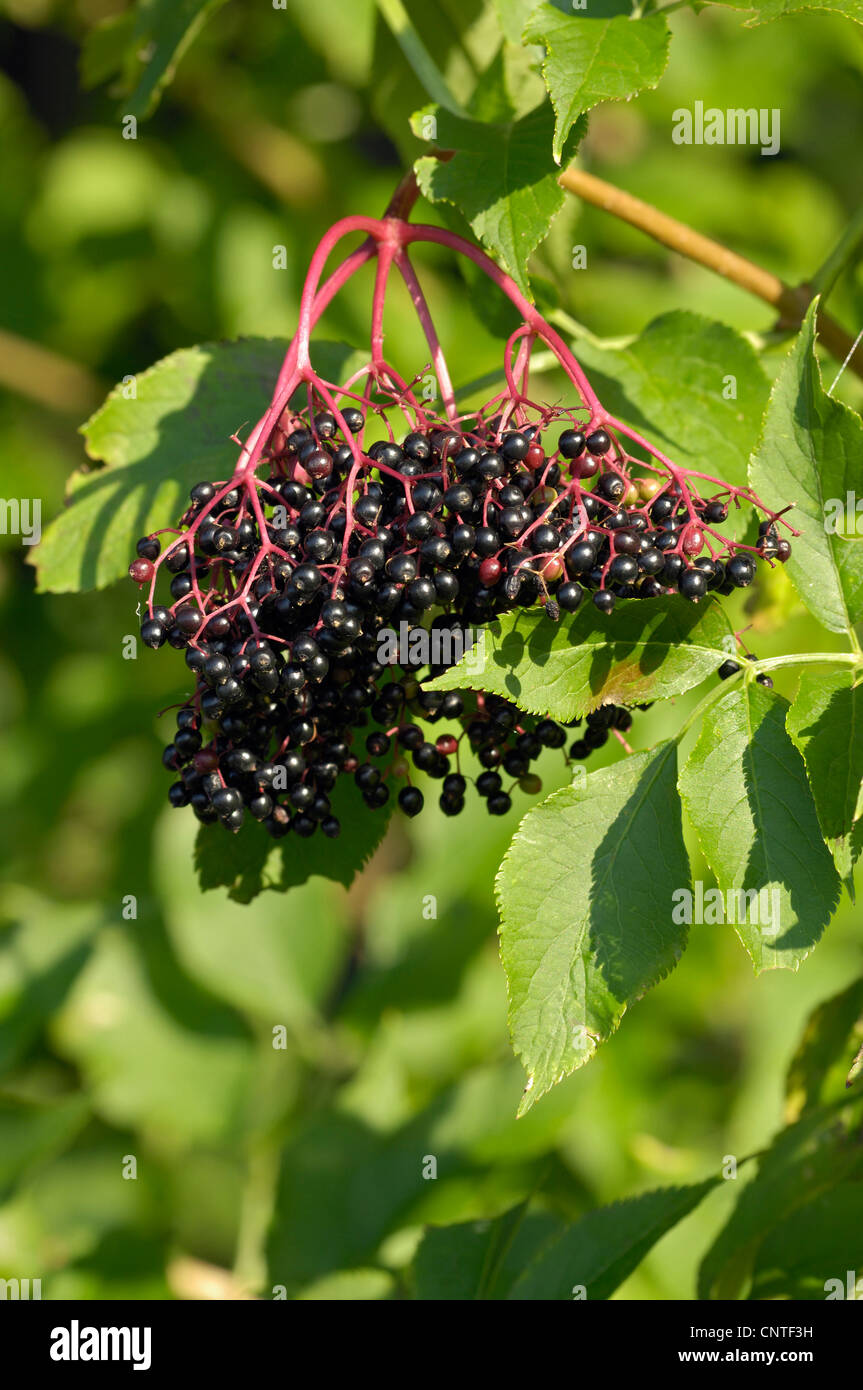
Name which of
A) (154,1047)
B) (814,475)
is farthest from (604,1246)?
(154,1047)

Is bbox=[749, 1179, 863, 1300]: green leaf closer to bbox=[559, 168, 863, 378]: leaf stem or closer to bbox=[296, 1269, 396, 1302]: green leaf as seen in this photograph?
bbox=[296, 1269, 396, 1302]: green leaf

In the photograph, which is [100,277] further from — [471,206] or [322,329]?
[471,206]

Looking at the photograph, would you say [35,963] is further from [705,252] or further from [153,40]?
[705,252]

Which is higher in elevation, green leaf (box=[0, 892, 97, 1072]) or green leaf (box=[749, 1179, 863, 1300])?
green leaf (box=[0, 892, 97, 1072])

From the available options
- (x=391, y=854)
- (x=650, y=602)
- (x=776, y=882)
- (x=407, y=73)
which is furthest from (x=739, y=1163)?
(x=391, y=854)

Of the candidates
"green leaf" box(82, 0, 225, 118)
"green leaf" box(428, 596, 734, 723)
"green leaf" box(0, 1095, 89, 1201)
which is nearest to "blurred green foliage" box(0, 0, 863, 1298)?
"green leaf" box(0, 1095, 89, 1201)

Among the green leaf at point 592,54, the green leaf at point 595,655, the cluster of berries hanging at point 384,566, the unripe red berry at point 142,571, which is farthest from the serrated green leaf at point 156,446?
the green leaf at point 595,655
